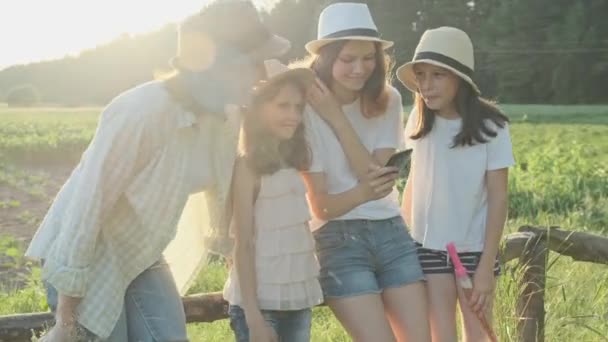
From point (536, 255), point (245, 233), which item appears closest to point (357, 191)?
point (245, 233)

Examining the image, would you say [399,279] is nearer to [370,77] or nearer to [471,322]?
[471,322]

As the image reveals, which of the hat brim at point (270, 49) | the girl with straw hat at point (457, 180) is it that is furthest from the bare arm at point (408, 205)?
the hat brim at point (270, 49)

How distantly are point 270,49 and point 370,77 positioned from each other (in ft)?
2.51

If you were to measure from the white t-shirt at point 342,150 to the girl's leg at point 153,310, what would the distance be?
832 mm

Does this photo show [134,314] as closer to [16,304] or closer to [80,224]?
[80,224]

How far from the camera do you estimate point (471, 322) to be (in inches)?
143

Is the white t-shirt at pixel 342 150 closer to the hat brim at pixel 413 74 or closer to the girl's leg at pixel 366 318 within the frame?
the hat brim at pixel 413 74

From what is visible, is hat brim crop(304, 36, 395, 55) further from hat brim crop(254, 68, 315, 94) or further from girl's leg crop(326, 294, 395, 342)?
girl's leg crop(326, 294, 395, 342)

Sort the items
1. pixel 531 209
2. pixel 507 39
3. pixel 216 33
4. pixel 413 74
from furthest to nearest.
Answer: pixel 507 39, pixel 531 209, pixel 413 74, pixel 216 33

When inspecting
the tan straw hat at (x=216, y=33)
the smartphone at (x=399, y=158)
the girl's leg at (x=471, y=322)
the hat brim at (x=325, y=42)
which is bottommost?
the girl's leg at (x=471, y=322)

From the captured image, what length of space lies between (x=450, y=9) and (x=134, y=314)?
170 feet

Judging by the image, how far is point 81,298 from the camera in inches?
107

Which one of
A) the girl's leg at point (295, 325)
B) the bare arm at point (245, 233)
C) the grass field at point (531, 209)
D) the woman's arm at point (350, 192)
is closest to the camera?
the bare arm at point (245, 233)

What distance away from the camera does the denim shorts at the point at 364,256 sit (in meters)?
3.46
